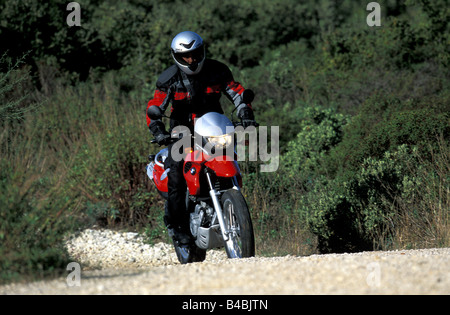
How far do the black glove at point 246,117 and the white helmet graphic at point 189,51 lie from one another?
2.12 ft

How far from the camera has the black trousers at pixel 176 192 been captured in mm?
7539

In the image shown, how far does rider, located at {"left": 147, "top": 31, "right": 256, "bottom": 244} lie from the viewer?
7.54 metres

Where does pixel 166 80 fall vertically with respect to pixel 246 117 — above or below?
above


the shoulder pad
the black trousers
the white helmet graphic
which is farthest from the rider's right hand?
the white helmet graphic

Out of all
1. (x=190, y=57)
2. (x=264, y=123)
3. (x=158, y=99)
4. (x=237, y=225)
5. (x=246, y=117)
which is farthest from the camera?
(x=264, y=123)

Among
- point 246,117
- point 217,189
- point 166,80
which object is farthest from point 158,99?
point 217,189

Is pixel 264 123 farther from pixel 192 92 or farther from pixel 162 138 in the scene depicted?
pixel 162 138

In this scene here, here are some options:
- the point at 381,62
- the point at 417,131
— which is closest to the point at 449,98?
the point at 417,131

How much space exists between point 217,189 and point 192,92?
43.6 inches

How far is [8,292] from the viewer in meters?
4.93

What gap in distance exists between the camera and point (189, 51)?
294 inches

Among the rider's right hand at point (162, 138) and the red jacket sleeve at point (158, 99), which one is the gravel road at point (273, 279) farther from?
the red jacket sleeve at point (158, 99)

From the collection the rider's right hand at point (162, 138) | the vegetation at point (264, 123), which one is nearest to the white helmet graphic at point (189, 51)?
the rider's right hand at point (162, 138)

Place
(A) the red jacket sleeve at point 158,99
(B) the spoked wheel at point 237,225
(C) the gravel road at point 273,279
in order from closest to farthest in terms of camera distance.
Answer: (C) the gravel road at point 273,279, (B) the spoked wheel at point 237,225, (A) the red jacket sleeve at point 158,99
